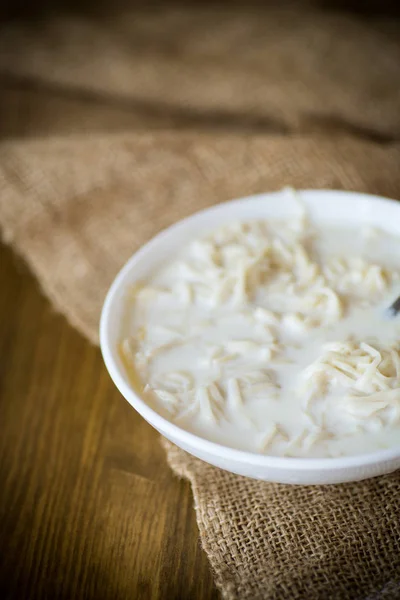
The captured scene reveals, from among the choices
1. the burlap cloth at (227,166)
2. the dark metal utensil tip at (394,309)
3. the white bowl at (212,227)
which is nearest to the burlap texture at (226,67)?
the burlap cloth at (227,166)

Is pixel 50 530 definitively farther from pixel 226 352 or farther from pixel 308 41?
pixel 308 41

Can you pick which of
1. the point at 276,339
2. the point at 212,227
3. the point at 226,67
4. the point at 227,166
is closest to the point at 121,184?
the point at 227,166

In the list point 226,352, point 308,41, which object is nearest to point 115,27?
point 308,41

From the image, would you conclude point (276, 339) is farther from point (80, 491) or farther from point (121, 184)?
point (121, 184)

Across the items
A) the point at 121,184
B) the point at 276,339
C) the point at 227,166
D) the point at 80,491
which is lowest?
the point at 80,491

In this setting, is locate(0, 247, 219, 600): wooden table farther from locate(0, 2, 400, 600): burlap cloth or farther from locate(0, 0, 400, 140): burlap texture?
locate(0, 0, 400, 140): burlap texture

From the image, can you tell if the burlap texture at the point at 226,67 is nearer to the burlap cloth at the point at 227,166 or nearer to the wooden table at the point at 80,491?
the burlap cloth at the point at 227,166
